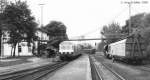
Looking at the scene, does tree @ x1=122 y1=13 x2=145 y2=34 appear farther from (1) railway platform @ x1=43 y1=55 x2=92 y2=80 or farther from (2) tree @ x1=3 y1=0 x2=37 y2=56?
(1) railway platform @ x1=43 y1=55 x2=92 y2=80

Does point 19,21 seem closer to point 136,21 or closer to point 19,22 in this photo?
point 19,22

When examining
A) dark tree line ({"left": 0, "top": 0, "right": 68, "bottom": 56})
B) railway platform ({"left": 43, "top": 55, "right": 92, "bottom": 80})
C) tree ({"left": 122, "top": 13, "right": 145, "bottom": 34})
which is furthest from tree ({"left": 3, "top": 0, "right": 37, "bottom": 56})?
railway platform ({"left": 43, "top": 55, "right": 92, "bottom": 80})

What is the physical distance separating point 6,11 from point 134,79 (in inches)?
1479

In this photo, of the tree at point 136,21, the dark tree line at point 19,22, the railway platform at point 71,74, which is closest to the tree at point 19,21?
the dark tree line at point 19,22

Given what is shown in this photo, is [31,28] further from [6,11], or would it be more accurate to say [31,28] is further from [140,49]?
[140,49]

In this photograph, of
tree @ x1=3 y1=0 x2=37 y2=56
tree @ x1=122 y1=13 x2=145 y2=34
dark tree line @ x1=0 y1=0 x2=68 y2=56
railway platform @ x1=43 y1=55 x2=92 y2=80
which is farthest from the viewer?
tree @ x1=122 y1=13 x2=145 y2=34

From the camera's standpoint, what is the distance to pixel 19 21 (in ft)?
167

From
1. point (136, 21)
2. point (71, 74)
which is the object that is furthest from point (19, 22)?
point (136, 21)

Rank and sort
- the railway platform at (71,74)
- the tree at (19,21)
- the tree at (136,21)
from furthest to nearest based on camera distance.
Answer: the tree at (136,21) → the tree at (19,21) → the railway platform at (71,74)

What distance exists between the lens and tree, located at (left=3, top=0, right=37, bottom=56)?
49.9m

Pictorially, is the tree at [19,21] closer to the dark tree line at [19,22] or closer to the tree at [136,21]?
the dark tree line at [19,22]

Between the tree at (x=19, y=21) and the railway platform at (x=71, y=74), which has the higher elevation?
the tree at (x=19, y=21)

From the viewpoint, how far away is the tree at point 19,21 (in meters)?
49.9

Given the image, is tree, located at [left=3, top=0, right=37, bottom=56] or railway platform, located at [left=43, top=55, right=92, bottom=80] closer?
railway platform, located at [left=43, top=55, right=92, bottom=80]
